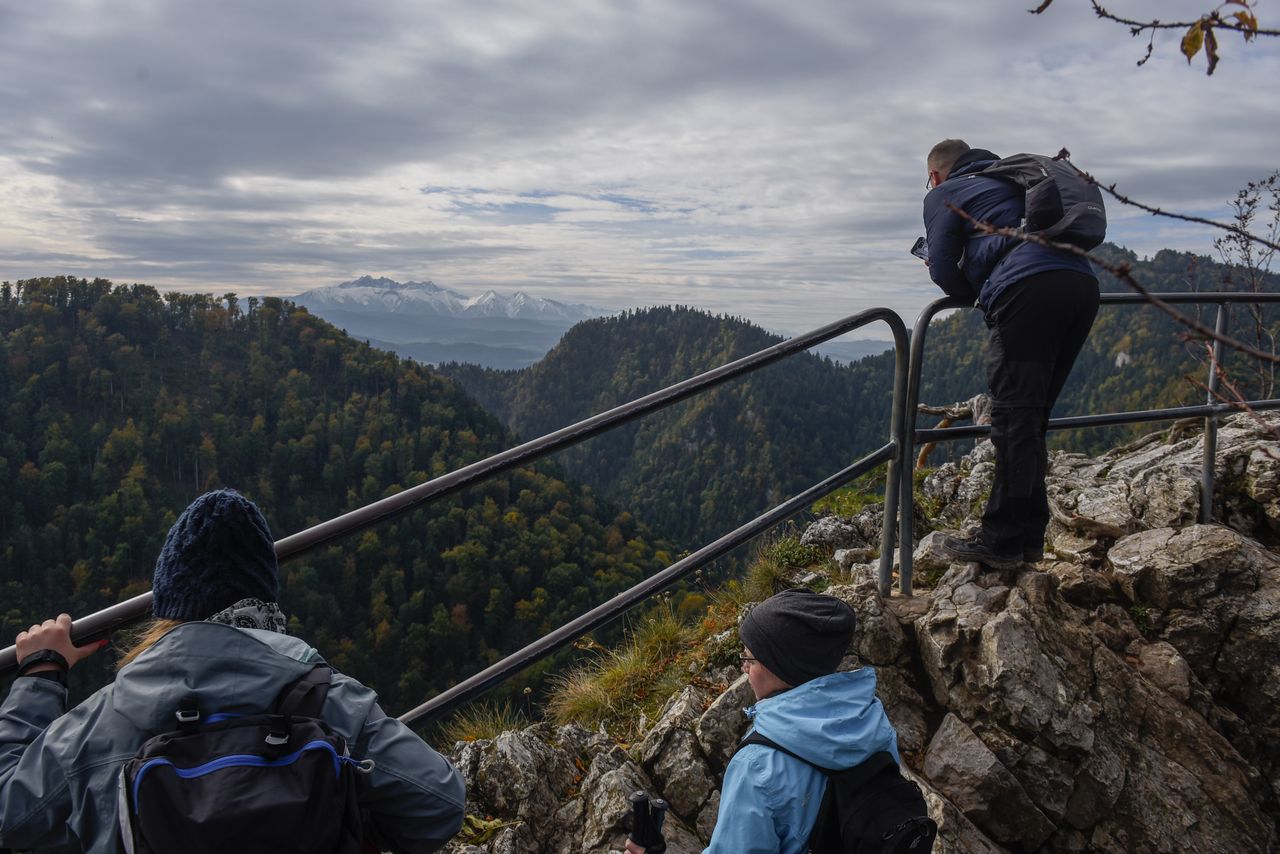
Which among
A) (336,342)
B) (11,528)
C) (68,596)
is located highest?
(336,342)

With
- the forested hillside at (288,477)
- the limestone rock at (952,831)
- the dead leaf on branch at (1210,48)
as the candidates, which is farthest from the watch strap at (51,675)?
the forested hillside at (288,477)

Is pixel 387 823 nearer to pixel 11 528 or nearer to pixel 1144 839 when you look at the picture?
pixel 1144 839

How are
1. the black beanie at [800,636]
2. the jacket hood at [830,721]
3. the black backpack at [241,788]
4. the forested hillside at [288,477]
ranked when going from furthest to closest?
the forested hillside at [288,477], the black beanie at [800,636], the jacket hood at [830,721], the black backpack at [241,788]

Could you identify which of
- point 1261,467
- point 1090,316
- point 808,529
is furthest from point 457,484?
point 1261,467

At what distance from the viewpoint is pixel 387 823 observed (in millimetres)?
1466

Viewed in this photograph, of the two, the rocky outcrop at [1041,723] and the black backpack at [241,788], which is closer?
the black backpack at [241,788]

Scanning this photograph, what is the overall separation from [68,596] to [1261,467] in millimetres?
84509

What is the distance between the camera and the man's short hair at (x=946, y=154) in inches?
130

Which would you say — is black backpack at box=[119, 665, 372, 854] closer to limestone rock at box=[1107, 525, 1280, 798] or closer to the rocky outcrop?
the rocky outcrop

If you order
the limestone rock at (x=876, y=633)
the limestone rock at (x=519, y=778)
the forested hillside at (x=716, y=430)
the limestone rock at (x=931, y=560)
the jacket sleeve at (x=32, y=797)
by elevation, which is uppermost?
the jacket sleeve at (x=32, y=797)

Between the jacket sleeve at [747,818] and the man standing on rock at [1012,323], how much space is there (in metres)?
1.74

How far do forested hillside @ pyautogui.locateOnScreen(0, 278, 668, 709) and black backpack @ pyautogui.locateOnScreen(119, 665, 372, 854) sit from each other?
51.9m

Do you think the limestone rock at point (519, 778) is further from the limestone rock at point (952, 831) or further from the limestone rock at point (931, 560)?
the limestone rock at point (931, 560)

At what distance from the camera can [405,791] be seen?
145cm
